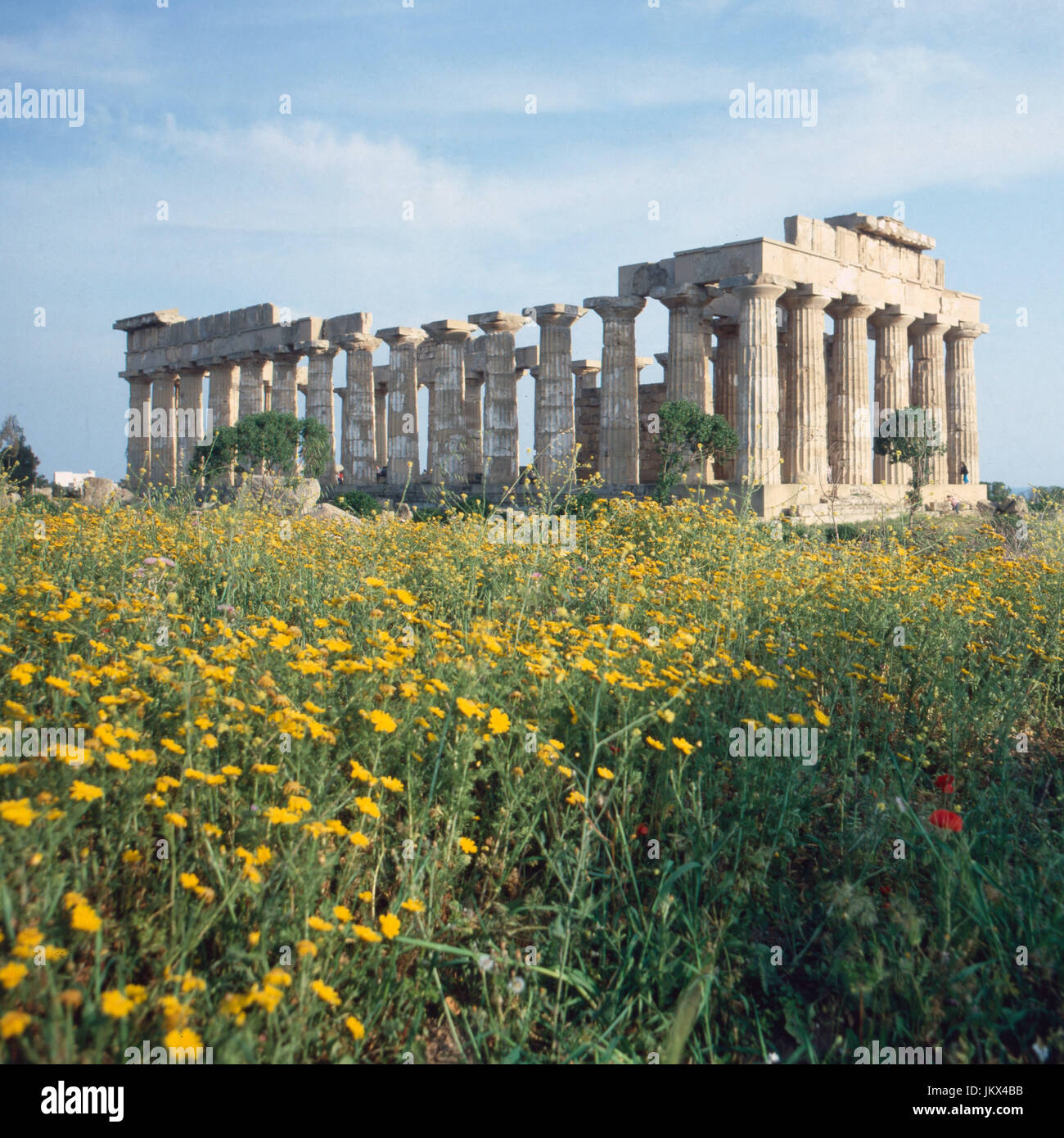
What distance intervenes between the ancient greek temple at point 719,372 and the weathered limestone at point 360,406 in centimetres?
7

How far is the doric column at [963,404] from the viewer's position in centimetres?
2833

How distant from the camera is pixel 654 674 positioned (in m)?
3.88

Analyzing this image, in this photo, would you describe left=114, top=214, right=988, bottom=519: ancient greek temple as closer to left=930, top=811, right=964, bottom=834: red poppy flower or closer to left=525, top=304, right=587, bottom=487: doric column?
left=525, top=304, right=587, bottom=487: doric column

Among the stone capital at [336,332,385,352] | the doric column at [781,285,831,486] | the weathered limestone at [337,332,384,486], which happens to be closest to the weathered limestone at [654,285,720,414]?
the doric column at [781,285,831,486]

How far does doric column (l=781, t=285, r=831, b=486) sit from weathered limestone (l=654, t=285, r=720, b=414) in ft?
7.21

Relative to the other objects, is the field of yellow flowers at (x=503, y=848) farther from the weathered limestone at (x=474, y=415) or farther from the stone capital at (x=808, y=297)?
the weathered limestone at (x=474, y=415)

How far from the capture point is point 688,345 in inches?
935

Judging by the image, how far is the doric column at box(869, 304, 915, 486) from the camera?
85.9ft

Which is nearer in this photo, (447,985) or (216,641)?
(447,985)

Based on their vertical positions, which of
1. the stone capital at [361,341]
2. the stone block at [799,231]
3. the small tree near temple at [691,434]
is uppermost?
the stone block at [799,231]

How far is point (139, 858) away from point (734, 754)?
2.29 meters

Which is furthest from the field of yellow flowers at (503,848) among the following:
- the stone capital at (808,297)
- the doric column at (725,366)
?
the doric column at (725,366)

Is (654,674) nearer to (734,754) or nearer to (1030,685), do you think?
(734,754)
